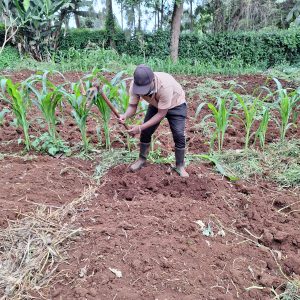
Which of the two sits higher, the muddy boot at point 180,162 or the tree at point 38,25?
the tree at point 38,25

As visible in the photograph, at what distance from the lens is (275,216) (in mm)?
2570

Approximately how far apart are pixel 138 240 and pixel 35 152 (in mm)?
1862

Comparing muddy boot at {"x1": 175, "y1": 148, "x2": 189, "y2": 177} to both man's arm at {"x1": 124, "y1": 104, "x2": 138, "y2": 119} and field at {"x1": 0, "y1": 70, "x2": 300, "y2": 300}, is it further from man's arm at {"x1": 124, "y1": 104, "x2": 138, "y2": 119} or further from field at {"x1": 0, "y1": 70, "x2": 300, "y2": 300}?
man's arm at {"x1": 124, "y1": 104, "x2": 138, "y2": 119}

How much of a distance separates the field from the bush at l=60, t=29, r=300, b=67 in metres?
9.50

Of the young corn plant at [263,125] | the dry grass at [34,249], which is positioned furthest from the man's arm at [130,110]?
the young corn plant at [263,125]

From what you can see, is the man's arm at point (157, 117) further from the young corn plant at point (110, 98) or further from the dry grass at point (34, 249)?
the dry grass at point (34, 249)

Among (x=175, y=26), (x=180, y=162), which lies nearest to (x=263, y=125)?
(x=180, y=162)

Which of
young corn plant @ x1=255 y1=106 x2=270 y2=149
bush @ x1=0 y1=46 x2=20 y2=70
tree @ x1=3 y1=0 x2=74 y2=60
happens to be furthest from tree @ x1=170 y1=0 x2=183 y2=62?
young corn plant @ x1=255 y1=106 x2=270 y2=149

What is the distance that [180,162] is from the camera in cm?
304

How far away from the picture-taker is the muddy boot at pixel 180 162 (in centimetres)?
300

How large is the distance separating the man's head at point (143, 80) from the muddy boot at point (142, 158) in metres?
0.69

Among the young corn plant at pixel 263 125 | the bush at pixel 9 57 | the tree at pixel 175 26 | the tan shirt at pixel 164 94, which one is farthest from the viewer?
the tree at pixel 175 26

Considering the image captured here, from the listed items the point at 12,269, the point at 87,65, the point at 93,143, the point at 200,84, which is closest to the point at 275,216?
the point at 12,269

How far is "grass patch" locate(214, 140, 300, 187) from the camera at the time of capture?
3134 millimetres
